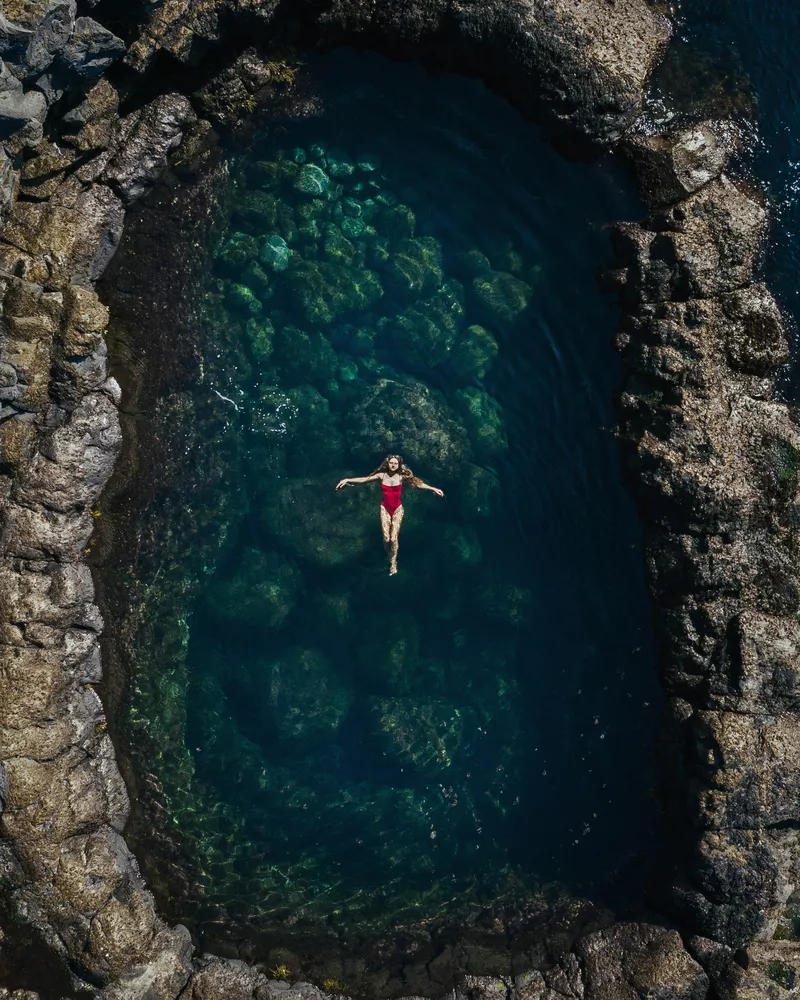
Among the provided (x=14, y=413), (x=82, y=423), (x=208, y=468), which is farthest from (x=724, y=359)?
(x=14, y=413)

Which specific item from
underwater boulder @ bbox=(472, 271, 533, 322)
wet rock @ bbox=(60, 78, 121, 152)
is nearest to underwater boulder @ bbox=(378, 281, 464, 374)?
underwater boulder @ bbox=(472, 271, 533, 322)

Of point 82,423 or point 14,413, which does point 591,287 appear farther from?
point 14,413

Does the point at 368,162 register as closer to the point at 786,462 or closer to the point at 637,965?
the point at 786,462

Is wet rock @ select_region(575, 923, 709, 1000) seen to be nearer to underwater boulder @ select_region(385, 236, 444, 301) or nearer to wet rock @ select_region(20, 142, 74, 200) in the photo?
underwater boulder @ select_region(385, 236, 444, 301)

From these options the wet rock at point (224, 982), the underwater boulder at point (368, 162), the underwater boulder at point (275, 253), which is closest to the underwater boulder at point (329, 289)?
the underwater boulder at point (275, 253)

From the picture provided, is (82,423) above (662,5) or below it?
below

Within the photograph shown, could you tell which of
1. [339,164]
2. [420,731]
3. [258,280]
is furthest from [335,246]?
[420,731]
